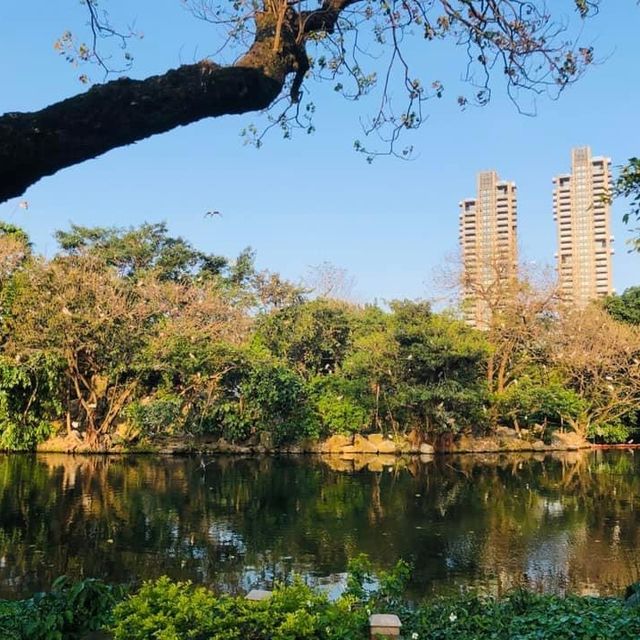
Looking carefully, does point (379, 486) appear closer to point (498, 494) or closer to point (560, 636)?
point (498, 494)

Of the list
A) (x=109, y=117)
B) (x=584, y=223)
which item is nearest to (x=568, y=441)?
(x=109, y=117)

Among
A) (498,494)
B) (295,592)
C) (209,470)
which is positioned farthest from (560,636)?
(209,470)

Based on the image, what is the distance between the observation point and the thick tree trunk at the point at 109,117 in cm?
208

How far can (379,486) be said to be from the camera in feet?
37.3

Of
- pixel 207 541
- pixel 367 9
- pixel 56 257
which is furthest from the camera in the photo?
pixel 56 257

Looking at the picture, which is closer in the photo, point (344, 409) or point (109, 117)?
point (109, 117)

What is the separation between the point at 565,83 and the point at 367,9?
43.0 inches

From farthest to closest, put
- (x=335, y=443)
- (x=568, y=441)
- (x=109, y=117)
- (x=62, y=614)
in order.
→ (x=568, y=441) < (x=335, y=443) < (x=62, y=614) < (x=109, y=117)

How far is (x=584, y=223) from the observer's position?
40688 mm

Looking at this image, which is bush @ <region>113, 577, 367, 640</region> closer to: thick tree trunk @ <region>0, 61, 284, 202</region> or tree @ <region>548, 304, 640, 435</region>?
thick tree trunk @ <region>0, 61, 284, 202</region>

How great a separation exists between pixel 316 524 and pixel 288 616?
576cm

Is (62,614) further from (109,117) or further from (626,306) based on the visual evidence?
(626,306)

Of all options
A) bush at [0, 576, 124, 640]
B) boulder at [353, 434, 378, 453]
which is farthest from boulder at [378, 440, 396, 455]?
bush at [0, 576, 124, 640]

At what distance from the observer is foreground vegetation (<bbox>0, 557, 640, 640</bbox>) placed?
100 inches
